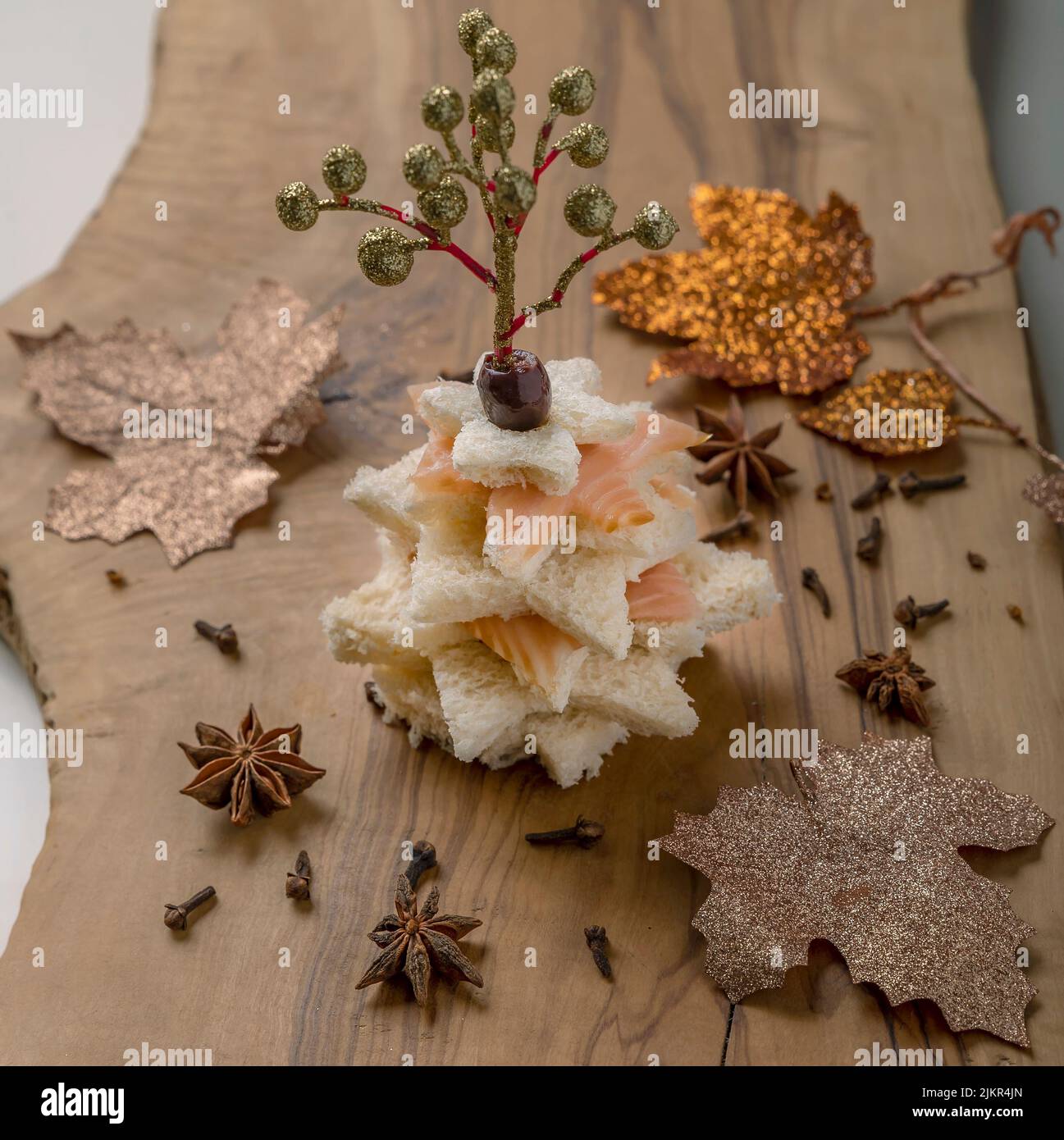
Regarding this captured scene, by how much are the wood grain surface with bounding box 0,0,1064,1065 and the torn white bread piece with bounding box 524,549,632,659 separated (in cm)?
28

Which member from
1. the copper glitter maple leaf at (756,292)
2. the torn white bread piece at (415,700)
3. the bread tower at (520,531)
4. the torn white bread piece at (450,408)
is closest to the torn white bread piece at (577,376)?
the bread tower at (520,531)

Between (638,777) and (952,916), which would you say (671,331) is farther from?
(952,916)

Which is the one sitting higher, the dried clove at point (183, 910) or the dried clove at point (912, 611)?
the dried clove at point (912, 611)

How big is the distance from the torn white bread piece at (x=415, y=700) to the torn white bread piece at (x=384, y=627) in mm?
20

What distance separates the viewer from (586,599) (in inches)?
62.9

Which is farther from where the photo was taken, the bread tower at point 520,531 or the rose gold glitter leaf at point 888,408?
the rose gold glitter leaf at point 888,408

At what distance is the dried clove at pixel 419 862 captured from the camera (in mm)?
1670

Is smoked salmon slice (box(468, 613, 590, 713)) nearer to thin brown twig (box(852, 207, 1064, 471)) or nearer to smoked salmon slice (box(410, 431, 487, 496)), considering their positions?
smoked salmon slice (box(410, 431, 487, 496))

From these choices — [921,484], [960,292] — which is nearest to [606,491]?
[921,484]

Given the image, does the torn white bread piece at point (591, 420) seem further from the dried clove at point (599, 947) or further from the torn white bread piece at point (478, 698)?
the dried clove at point (599, 947)

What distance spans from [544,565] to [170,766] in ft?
2.09

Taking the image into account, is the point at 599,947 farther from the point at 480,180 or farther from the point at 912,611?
the point at 480,180
